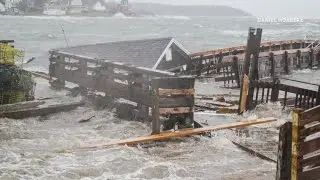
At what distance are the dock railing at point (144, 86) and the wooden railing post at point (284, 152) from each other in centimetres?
416

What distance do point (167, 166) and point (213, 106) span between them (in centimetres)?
593

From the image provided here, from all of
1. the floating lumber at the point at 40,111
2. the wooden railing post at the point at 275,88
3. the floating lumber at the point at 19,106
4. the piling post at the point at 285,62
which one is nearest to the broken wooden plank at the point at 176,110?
the wooden railing post at the point at 275,88

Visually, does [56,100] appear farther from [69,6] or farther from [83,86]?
[69,6]

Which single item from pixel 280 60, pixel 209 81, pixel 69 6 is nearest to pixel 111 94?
pixel 209 81

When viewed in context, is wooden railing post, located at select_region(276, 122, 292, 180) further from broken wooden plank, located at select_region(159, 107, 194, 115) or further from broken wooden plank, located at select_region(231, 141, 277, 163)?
broken wooden plank, located at select_region(159, 107, 194, 115)

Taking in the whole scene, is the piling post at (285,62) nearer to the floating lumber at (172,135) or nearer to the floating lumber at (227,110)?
the floating lumber at (227,110)

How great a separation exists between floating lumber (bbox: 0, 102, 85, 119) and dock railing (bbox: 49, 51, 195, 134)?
1068 millimetres

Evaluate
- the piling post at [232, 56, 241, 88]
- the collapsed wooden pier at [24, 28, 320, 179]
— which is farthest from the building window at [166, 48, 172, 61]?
the piling post at [232, 56, 241, 88]

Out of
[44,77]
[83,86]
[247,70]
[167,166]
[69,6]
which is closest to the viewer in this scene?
[167,166]

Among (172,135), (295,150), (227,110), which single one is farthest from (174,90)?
(295,150)

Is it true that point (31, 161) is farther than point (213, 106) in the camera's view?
No

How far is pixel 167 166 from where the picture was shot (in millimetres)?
7648

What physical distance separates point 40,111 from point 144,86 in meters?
3.27

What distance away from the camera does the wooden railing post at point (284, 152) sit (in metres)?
5.45
